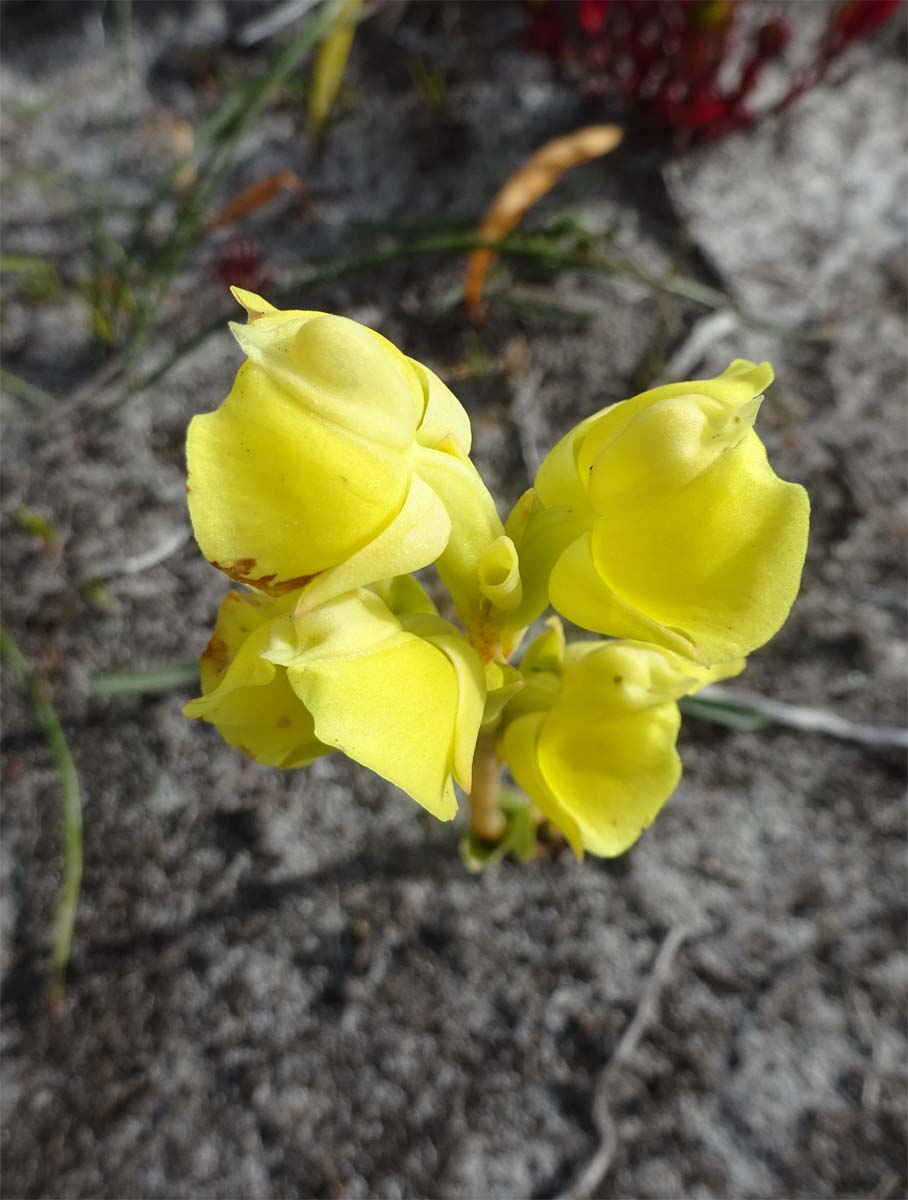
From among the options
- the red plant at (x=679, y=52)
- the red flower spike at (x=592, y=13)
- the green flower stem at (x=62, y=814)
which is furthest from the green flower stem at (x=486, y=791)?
the red flower spike at (x=592, y=13)

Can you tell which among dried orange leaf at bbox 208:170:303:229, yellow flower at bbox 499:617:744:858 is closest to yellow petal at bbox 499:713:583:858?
yellow flower at bbox 499:617:744:858

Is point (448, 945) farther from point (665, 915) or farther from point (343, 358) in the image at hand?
point (343, 358)

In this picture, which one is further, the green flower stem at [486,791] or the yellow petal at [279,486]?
the green flower stem at [486,791]

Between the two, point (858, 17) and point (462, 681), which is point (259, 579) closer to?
point (462, 681)

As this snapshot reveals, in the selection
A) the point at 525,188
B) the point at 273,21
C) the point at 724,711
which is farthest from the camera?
the point at 273,21

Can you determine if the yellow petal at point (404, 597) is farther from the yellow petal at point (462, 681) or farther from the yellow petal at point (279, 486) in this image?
the yellow petal at point (279, 486)

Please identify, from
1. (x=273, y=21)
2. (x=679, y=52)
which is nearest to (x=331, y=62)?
(x=273, y=21)

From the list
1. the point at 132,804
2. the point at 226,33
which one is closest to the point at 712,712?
the point at 132,804
